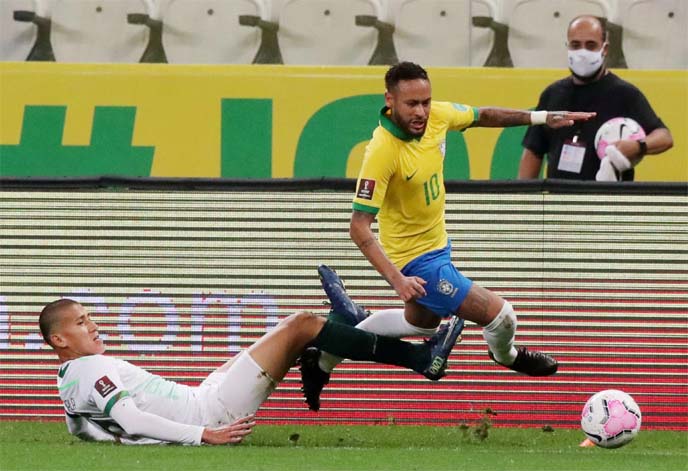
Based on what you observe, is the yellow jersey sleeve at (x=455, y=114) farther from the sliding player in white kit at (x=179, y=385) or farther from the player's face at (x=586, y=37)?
the player's face at (x=586, y=37)

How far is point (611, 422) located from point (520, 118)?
170 cm

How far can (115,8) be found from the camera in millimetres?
11062

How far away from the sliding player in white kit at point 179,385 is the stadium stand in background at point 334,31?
3.59 m

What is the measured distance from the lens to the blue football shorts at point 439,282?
7797mm

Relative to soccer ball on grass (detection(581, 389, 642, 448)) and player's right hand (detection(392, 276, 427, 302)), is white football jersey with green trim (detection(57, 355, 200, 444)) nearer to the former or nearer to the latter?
player's right hand (detection(392, 276, 427, 302))

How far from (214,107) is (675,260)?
140 inches

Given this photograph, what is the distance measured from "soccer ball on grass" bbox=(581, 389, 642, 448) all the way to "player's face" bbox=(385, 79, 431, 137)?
164 cm

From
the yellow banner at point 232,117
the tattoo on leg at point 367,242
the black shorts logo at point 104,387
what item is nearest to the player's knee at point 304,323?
the tattoo on leg at point 367,242

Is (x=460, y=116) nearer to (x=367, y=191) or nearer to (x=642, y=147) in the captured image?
(x=367, y=191)

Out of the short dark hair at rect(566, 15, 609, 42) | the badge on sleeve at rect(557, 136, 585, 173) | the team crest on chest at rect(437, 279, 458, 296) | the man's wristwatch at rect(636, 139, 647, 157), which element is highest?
the short dark hair at rect(566, 15, 609, 42)

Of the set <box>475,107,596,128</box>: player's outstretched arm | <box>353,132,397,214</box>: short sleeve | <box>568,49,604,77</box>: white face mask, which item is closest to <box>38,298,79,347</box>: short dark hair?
<box>353,132,397,214</box>: short sleeve

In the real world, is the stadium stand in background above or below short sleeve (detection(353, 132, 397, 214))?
above

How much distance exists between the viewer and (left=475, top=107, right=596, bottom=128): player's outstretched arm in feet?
26.5

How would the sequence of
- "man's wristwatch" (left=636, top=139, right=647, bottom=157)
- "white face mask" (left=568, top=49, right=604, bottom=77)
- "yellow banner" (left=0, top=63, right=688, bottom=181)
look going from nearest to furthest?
"man's wristwatch" (left=636, top=139, right=647, bottom=157) < "white face mask" (left=568, top=49, right=604, bottom=77) < "yellow banner" (left=0, top=63, right=688, bottom=181)
